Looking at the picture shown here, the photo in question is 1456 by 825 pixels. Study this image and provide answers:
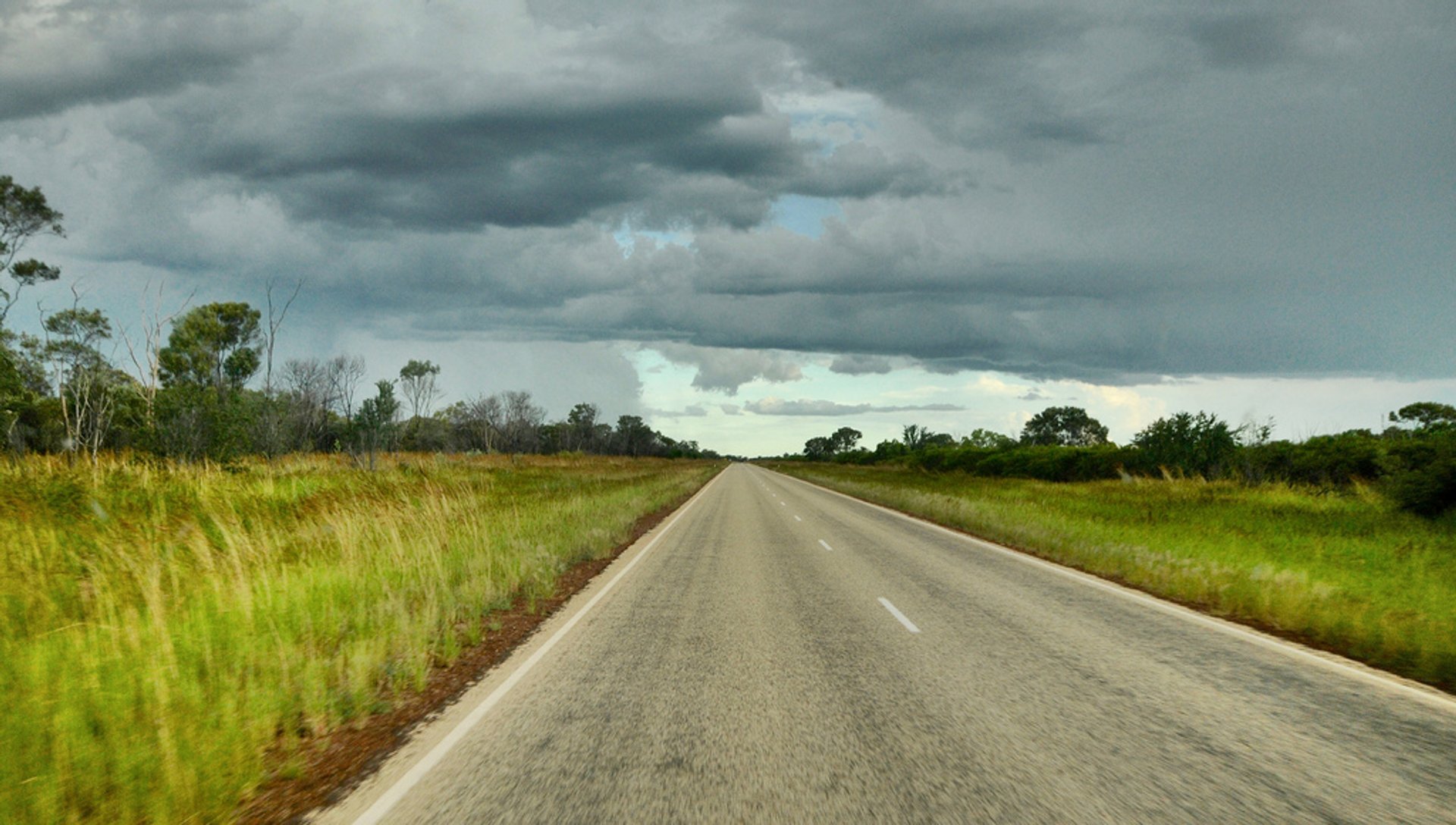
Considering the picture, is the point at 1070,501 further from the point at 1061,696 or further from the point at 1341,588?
the point at 1061,696

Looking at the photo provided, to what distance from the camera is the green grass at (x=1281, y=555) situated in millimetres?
7996

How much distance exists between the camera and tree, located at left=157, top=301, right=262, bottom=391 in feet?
208

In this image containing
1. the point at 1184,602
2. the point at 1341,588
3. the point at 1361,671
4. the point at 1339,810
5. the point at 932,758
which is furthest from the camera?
the point at 1184,602

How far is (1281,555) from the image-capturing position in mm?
13500

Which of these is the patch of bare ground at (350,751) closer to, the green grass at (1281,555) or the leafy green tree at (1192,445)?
the green grass at (1281,555)

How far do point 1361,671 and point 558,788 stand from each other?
6.86 meters

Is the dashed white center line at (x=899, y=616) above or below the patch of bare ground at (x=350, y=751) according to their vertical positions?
above

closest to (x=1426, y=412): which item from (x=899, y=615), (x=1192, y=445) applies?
(x=1192, y=445)

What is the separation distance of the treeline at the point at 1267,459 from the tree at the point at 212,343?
62.2 metres

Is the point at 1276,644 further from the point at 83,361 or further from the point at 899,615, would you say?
the point at 83,361

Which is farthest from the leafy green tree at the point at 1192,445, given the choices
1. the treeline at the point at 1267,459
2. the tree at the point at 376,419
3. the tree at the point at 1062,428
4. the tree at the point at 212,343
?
the tree at the point at 1062,428

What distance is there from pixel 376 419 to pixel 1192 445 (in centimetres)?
4523

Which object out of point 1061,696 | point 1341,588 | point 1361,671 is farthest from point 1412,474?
point 1061,696

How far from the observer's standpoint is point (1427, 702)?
583cm
